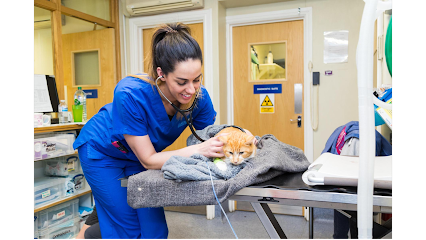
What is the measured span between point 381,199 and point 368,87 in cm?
30

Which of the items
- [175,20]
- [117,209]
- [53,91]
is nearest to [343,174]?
[117,209]

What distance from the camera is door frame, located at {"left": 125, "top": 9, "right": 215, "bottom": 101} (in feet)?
9.75

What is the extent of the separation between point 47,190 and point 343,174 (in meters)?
2.21

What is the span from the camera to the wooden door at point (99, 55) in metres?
3.22

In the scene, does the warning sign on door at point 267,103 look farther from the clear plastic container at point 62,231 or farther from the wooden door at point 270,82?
the clear plastic container at point 62,231

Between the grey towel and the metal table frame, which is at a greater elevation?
the grey towel

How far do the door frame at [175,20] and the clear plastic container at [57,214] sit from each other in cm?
150

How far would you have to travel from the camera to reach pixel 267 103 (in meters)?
3.10

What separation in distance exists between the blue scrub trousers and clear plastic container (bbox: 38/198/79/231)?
1.33 meters

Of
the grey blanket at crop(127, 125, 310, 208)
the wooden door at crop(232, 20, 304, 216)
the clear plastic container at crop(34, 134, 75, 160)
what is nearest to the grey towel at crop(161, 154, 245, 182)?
the grey blanket at crop(127, 125, 310, 208)

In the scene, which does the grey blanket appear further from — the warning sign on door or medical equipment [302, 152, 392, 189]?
the warning sign on door

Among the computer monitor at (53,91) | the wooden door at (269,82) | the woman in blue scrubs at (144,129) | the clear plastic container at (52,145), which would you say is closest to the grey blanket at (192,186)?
the woman in blue scrubs at (144,129)

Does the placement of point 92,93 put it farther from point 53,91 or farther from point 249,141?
point 249,141
